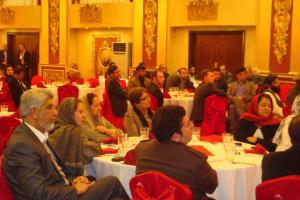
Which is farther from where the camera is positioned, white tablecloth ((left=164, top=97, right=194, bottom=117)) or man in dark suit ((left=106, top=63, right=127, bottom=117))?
white tablecloth ((left=164, top=97, right=194, bottom=117))

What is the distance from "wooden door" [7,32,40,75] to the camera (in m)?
18.3

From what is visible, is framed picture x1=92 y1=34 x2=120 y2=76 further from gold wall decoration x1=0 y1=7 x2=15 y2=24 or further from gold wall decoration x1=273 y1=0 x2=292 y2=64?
gold wall decoration x1=273 y1=0 x2=292 y2=64

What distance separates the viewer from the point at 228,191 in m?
3.94

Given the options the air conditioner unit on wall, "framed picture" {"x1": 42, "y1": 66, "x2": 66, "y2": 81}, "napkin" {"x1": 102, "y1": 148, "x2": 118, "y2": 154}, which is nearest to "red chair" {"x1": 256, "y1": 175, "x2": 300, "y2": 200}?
"napkin" {"x1": 102, "y1": 148, "x2": 118, "y2": 154}

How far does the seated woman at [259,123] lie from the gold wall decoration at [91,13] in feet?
36.7

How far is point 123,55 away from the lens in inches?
613

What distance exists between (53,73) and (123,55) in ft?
10.6

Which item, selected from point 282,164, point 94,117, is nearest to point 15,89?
point 94,117

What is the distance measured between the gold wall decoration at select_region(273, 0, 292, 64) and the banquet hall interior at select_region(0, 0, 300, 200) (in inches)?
1.0

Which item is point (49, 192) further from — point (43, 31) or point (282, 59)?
point (43, 31)

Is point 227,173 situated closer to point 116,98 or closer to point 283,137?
point 283,137

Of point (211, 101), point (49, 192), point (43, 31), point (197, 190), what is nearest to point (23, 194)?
point (49, 192)

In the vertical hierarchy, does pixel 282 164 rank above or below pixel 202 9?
below

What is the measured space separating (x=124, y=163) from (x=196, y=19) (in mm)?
10406
